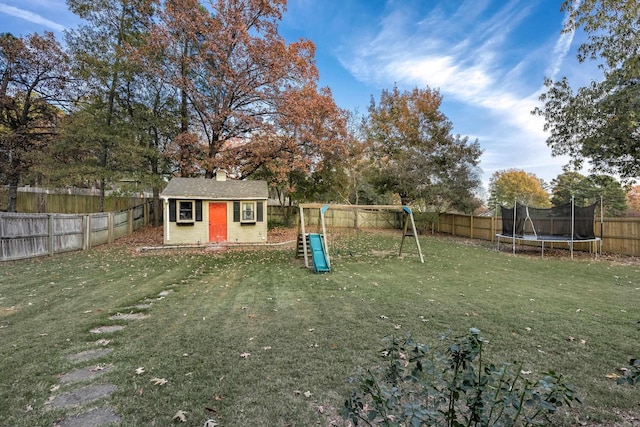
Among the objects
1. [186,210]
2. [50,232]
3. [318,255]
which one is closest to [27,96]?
[50,232]

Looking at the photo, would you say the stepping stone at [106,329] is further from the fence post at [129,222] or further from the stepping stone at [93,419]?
the fence post at [129,222]

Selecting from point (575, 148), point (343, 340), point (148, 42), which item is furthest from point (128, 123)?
point (575, 148)

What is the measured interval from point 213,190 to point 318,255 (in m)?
7.27

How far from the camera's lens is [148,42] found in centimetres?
1407

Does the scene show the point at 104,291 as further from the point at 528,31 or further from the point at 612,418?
the point at 528,31

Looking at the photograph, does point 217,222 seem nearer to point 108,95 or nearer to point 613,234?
point 108,95

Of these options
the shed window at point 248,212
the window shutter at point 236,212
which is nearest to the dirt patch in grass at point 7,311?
the window shutter at point 236,212

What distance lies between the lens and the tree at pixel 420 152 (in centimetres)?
1742

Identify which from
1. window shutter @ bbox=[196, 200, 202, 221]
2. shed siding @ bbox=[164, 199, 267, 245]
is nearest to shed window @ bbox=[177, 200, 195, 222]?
window shutter @ bbox=[196, 200, 202, 221]

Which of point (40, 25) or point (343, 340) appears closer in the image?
point (343, 340)

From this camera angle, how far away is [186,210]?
12852 mm

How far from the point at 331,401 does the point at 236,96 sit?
15748 mm

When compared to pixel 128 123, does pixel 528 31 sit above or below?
above

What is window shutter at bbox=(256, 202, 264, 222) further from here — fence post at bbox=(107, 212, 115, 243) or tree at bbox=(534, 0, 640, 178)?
tree at bbox=(534, 0, 640, 178)
